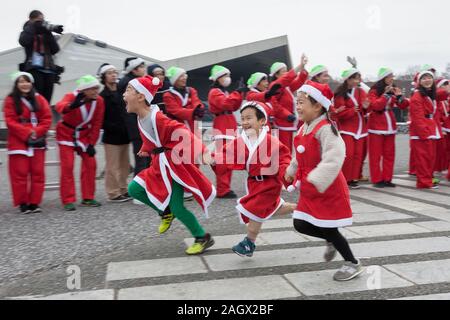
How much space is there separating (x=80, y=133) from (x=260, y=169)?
3.28 meters

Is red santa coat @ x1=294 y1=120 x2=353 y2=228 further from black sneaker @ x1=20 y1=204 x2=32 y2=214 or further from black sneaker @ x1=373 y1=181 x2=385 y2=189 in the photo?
black sneaker @ x1=373 y1=181 x2=385 y2=189

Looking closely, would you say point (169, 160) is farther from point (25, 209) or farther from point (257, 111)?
point (25, 209)

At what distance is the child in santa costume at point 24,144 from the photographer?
19.6ft

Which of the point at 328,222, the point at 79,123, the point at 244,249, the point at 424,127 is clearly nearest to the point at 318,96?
the point at 328,222

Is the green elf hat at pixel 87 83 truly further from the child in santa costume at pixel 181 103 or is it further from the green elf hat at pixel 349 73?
the green elf hat at pixel 349 73

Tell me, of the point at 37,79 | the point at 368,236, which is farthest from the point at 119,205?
the point at 368,236

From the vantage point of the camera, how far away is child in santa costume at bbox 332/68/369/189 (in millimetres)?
7512

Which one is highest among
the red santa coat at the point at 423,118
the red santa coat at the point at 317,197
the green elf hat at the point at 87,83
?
the green elf hat at the point at 87,83

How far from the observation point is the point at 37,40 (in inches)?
298

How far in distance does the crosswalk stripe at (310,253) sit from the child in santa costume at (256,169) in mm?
133

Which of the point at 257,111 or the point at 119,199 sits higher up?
the point at 257,111

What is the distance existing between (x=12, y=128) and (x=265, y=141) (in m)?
3.46

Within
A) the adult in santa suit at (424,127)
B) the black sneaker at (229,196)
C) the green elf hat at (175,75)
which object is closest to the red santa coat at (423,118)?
the adult in santa suit at (424,127)
